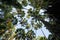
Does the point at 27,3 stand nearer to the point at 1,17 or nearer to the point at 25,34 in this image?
the point at 1,17

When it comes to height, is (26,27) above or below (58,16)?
below

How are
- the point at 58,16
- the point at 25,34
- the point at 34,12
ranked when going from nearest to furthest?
the point at 58,16, the point at 34,12, the point at 25,34

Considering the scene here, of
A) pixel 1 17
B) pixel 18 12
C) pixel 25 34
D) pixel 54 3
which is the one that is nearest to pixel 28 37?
pixel 25 34

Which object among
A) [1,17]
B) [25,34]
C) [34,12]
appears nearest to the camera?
[1,17]

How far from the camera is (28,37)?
90.2ft

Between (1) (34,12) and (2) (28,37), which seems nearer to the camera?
(1) (34,12)

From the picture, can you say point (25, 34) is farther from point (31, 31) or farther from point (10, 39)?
point (10, 39)

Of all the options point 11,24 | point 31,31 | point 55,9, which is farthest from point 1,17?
point 55,9

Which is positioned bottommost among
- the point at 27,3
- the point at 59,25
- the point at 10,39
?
the point at 10,39

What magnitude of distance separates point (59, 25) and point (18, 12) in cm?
1374

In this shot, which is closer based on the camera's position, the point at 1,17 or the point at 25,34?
the point at 1,17

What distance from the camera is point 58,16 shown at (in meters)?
7.36

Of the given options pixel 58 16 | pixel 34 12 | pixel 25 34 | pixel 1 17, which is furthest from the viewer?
pixel 25 34

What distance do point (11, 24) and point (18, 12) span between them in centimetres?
370
